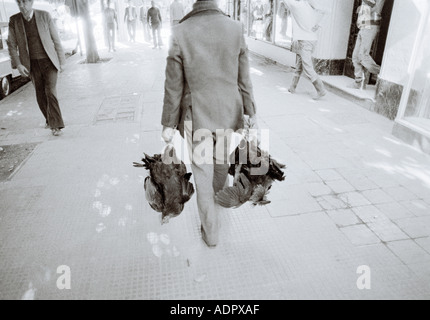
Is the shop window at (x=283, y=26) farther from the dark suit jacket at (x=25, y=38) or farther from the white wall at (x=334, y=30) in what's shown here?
the dark suit jacket at (x=25, y=38)

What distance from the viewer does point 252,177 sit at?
8.74 ft

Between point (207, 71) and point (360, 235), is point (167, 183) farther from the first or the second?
point (360, 235)

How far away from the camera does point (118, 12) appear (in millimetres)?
20672

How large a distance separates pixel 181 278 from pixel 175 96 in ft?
4.49

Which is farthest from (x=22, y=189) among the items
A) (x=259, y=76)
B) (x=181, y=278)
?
(x=259, y=76)

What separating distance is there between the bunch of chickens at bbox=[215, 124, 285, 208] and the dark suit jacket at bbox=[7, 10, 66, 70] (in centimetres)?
368

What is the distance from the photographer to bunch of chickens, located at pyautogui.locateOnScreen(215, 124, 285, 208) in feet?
8.63

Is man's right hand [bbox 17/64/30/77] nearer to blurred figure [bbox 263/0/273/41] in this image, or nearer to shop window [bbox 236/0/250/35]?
blurred figure [bbox 263/0/273/41]

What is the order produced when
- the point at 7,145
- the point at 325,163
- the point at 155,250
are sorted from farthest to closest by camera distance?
the point at 7,145 < the point at 325,163 < the point at 155,250

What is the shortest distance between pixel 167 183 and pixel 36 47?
11.5 ft

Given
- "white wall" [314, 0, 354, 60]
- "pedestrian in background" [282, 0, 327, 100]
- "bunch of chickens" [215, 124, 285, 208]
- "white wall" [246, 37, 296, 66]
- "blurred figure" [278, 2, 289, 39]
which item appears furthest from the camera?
"blurred figure" [278, 2, 289, 39]

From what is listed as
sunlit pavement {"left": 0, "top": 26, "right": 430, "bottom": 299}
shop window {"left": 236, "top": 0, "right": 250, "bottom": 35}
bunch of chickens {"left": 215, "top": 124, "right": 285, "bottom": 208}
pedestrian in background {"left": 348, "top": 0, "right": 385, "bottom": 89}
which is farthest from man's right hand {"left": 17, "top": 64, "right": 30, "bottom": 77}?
shop window {"left": 236, "top": 0, "right": 250, "bottom": 35}

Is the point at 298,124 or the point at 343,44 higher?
the point at 343,44

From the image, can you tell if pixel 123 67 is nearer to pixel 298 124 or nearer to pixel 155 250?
pixel 298 124
